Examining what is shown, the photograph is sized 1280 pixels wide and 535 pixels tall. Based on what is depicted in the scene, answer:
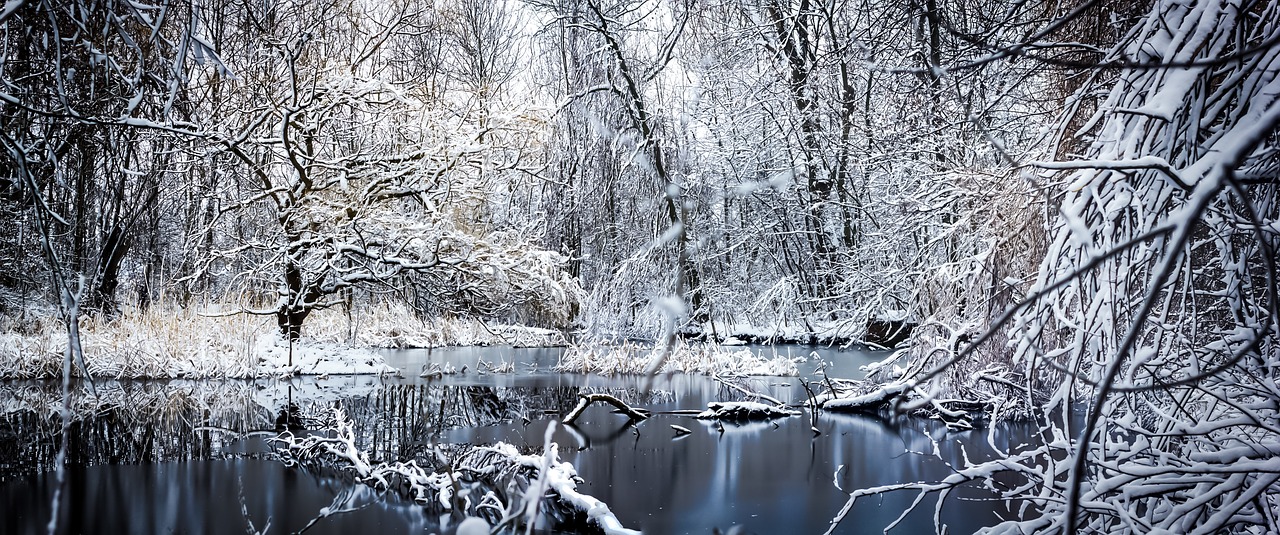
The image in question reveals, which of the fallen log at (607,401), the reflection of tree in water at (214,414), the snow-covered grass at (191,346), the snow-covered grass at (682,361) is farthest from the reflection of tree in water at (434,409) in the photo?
the snow-covered grass at (191,346)

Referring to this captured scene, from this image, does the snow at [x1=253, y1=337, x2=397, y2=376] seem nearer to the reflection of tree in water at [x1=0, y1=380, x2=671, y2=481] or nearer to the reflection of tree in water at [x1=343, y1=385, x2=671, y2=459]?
the reflection of tree in water at [x1=0, y1=380, x2=671, y2=481]

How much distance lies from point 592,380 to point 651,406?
1299 mm

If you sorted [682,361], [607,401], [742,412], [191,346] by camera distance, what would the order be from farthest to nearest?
[682,361], [191,346], [742,412], [607,401]

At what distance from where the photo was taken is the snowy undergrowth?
148 inches

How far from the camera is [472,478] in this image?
14.5ft

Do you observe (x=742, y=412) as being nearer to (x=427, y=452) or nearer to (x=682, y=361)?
(x=682, y=361)

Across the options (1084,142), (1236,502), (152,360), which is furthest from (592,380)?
(1236,502)

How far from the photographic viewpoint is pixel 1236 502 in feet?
4.13

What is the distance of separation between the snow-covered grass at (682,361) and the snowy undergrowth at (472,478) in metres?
3.62

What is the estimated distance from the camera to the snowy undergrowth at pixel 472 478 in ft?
12.3

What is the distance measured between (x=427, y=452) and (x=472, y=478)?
655 millimetres

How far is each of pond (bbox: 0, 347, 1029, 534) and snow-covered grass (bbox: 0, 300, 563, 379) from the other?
239 millimetres

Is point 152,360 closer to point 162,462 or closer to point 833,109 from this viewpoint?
point 162,462

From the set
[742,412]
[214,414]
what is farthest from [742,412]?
[214,414]
